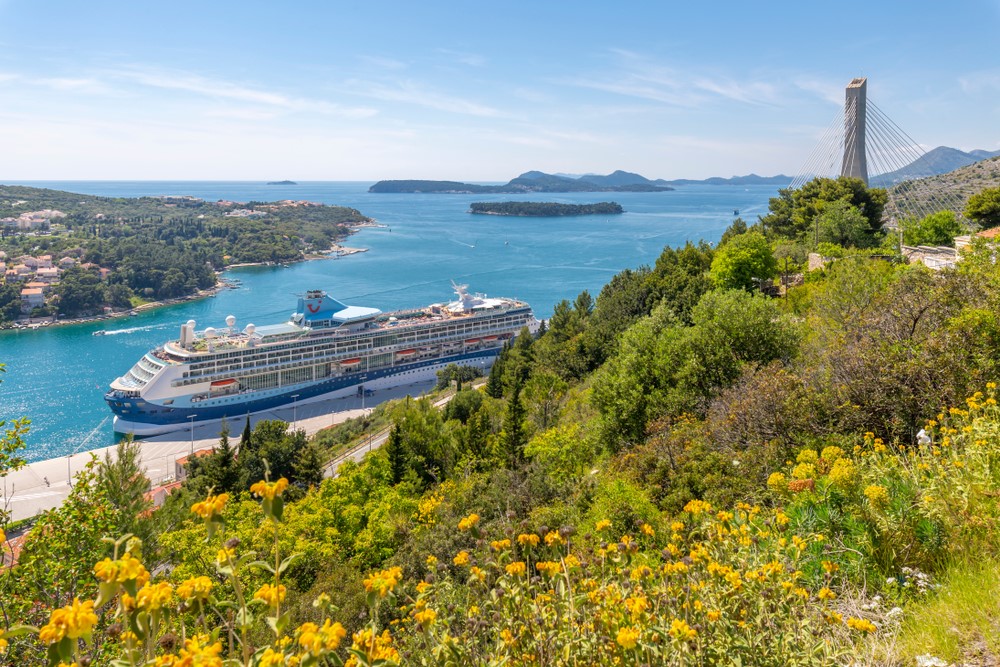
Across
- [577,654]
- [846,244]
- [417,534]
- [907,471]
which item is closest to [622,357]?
[417,534]

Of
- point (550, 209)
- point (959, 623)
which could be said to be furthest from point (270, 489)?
point (550, 209)

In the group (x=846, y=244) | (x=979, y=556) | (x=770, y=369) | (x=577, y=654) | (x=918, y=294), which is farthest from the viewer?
(x=846, y=244)

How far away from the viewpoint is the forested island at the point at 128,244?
46562 millimetres

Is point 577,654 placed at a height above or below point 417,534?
above

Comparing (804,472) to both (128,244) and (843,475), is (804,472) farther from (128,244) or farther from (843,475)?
(128,244)

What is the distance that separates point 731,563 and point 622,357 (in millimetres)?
8665

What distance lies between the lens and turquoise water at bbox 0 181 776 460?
27109 mm

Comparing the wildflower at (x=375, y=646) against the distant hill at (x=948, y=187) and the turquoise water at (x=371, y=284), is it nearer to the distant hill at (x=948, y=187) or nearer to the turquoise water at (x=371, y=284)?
the turquoise water at (x=371, y=284)

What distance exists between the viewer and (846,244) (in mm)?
22266

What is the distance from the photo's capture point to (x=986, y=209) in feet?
63.1

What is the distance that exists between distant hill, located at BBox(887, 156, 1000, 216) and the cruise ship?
2146cm

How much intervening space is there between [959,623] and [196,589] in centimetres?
273

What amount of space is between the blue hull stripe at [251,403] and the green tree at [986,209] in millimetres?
23566

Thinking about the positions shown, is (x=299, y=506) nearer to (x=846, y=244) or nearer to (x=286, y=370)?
(x=286, y=370)
